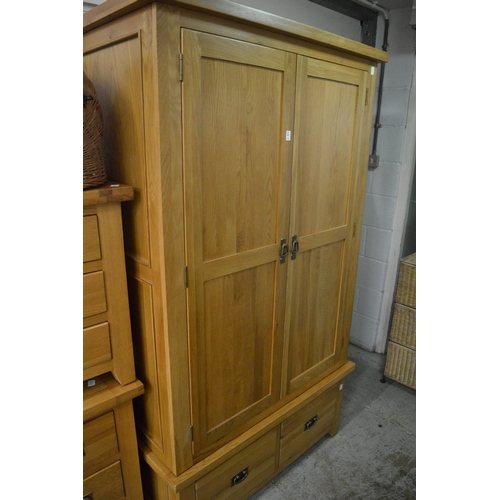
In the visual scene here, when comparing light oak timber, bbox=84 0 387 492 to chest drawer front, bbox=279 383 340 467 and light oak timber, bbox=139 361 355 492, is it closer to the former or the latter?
light oak timber, bbox=139 361 355 492

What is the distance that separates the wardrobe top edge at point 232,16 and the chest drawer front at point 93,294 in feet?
2.55

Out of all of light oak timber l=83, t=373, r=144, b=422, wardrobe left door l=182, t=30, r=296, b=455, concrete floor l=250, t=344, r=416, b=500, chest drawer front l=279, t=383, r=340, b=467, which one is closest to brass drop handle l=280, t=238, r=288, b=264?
wardrobe left door l=182, t=30, r=296, b=455

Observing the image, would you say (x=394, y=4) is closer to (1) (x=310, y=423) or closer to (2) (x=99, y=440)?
(1) (x=310, y=423)

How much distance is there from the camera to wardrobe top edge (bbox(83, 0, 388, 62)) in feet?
3.34

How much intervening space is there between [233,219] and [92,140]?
50cm

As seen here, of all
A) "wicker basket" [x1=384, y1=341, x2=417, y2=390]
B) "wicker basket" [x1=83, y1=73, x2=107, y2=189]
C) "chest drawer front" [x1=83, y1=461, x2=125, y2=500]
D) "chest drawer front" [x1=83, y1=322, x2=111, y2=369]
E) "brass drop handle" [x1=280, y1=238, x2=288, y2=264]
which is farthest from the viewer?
"wicker basket" [x1=384, y1=341, x2=417, y2=390]

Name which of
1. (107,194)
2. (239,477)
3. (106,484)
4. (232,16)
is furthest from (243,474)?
(232,16)

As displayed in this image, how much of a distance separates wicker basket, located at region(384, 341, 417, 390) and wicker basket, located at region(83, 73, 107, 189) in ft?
6.87

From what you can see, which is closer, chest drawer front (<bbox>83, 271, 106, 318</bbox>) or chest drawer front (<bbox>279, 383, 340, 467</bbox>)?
chest drawer front (<bbox>83, 271, 106, 318</bbox>)

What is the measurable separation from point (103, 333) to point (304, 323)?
0.86m

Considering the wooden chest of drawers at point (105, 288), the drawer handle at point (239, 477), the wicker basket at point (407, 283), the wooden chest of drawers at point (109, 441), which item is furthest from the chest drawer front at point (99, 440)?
the wicker basket at point (407, 283)

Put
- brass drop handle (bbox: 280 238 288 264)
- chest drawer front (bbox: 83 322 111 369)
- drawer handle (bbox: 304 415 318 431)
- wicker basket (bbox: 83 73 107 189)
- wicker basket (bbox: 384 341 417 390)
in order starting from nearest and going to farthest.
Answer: wicker basket (bbox: 83 73 107 189) → chest drawer front (bbox: 83 322 111 369) → brass drop handle (bbox: 280 238 288 264) → drawer handle (bbox: 304 415 318 431) → wicker basket (bbox: 384 341 417 390)

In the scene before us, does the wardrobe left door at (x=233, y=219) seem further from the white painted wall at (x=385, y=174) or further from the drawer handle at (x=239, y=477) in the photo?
the white painted wall at (x=385, y=174)

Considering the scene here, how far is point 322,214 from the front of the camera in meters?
1.63
